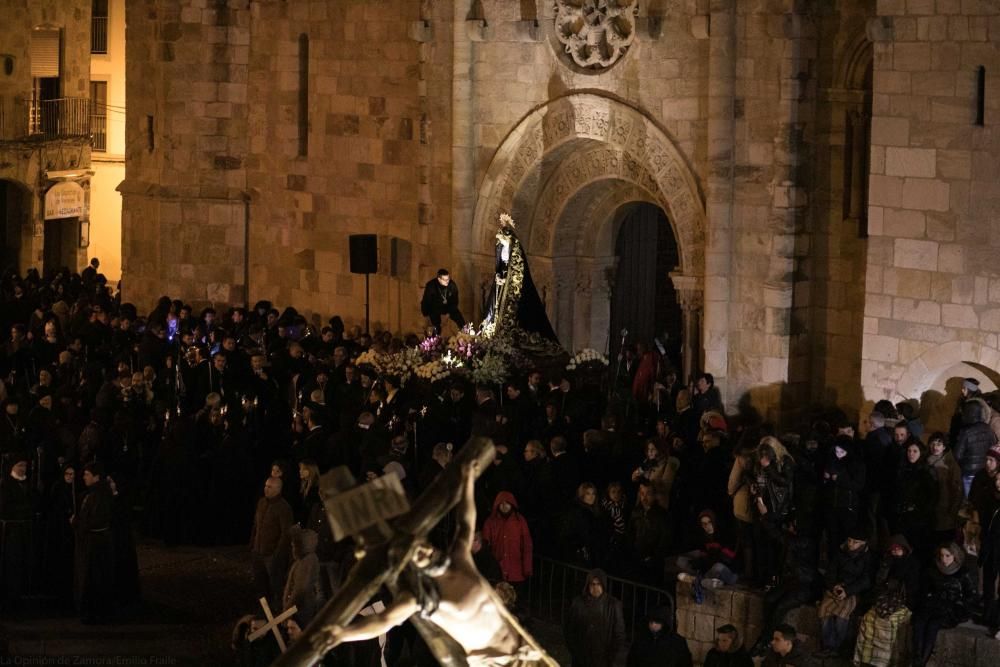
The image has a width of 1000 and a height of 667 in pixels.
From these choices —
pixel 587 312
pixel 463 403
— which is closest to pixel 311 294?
pixel 587 312

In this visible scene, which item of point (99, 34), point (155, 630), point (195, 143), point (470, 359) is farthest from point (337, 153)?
point (99, 34)

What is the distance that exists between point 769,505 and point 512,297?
730 centimetres

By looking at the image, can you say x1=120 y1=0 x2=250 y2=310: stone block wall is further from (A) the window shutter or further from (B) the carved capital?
(A) the window shutter

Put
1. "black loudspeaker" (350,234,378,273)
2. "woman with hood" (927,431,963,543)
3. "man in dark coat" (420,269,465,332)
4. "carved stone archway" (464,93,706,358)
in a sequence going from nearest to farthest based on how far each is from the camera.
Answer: "woman with hood" (927,431,963,543) < "carved stone archway" (464,93,706,358) < "man in dark coat" (420,269,465,332) < "black loudspeaker" (350,234,378,273)

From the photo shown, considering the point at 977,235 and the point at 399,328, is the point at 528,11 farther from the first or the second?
the point at 977,235

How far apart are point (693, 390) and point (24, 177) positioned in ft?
67.1

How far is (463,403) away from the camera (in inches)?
858

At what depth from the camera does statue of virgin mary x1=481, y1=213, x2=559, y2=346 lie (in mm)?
24250

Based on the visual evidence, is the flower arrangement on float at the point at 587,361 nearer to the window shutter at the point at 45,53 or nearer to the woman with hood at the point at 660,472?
the woman with hood at the point at 660,472

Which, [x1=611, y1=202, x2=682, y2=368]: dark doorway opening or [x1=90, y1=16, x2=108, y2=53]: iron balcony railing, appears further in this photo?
[x1=90, y1=16, x2=108, y2=53]: iron balcony railing

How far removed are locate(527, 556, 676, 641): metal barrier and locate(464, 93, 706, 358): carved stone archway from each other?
5549 millimetres

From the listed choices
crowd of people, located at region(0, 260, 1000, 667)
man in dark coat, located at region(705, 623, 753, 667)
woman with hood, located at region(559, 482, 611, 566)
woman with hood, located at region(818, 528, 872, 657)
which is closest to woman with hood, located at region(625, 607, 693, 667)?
crowd of people, located at region(0, 260, 1000, 667)

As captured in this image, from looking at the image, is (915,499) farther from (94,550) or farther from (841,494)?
(94,550)

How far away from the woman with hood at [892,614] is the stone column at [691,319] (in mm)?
6938
